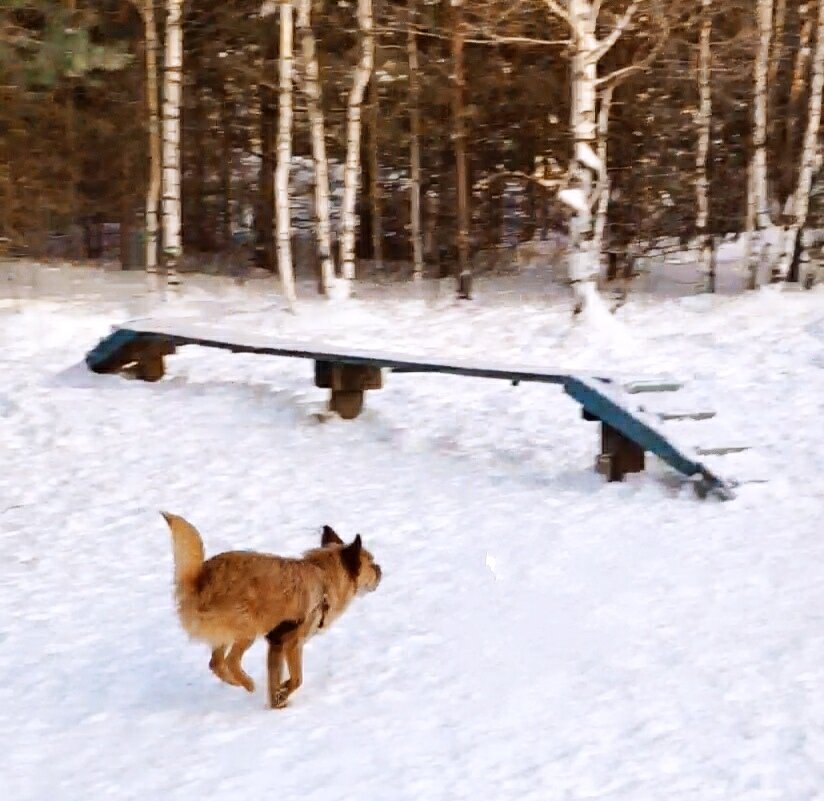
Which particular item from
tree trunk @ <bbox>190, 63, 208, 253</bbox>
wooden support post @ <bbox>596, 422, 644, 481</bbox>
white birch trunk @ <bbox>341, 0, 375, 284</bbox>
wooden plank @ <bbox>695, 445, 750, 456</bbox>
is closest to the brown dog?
wooden support post @ <bbox>596, 422, 644, 481</bbox>

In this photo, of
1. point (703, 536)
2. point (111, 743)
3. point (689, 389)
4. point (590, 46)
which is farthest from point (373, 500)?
point (590, 46)

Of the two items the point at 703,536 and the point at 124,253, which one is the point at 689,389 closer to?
the point at 703,536

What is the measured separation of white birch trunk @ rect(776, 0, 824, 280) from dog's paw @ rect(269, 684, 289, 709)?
12339 mm

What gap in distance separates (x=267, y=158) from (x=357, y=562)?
54.6 feet

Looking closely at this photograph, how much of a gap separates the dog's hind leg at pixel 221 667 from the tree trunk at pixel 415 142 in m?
13.7

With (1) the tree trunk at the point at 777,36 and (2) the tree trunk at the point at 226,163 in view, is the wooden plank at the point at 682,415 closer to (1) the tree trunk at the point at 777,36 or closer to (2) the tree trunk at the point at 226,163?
(1) the tree trunk at the point at 777,36

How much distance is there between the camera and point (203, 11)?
18.0 m

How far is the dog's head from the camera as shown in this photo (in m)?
4.80

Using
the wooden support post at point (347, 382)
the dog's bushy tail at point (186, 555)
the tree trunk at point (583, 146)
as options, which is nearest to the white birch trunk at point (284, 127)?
the tree trunk at point (583, 146)

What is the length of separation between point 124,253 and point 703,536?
1565 centimetres

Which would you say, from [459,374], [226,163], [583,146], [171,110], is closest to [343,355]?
[459,374]

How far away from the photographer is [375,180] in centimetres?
1978

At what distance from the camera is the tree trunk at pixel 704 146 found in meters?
15.8

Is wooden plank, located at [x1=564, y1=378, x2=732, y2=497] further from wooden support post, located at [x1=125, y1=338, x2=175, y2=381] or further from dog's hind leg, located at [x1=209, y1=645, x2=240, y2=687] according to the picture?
wooden support post, located at [x1=125, y1=338, x2=175, y2=381]
